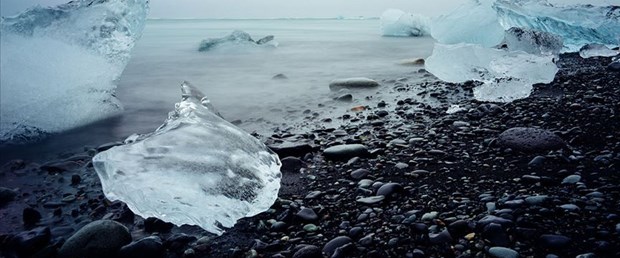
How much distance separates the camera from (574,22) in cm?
946

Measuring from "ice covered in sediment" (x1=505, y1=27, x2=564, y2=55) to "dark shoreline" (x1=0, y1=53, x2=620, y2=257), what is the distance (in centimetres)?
474

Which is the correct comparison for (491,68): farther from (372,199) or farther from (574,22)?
(574,22)

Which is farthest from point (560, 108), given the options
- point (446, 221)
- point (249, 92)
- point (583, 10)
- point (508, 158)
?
point (583, 10)

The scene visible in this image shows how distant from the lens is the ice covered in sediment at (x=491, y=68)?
15.3 ft

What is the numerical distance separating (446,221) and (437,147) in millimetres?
1250

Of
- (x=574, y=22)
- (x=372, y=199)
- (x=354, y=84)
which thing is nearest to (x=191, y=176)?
(x=372, y=199)

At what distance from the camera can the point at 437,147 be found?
10.1 ft

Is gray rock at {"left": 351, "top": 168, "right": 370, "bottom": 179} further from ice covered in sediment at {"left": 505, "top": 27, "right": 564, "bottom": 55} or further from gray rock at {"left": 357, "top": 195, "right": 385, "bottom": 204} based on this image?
ice covered in sediment at {"left": 505, "top": 27, "right": 564, "bottom": 55}

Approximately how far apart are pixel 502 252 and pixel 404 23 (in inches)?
617

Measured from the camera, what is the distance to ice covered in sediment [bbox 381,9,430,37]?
52.7 ft

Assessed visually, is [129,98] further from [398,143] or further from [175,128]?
[398,143]

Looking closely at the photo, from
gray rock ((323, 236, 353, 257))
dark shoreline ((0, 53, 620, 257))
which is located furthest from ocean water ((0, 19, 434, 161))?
gray rock ((323, 236, 353, 257))

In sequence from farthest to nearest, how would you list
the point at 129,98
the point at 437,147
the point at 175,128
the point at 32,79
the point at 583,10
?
the point at 583,10 → the point at 129,98 → the point at 32,79 → the point at 437,147 → the point at 175,128

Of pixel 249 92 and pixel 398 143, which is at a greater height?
pixel 398 143
